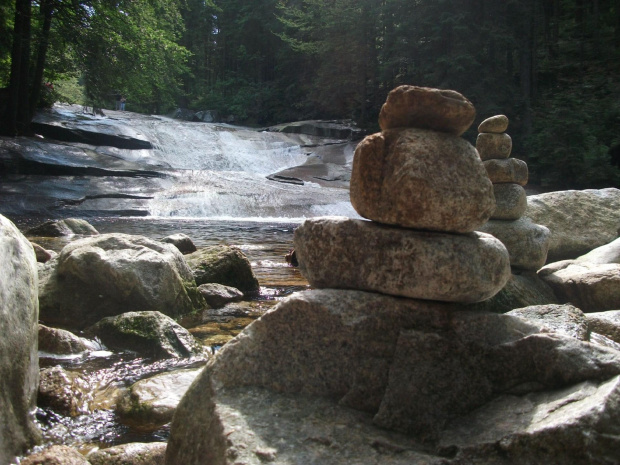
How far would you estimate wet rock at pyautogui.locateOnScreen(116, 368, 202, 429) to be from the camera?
13.3ft

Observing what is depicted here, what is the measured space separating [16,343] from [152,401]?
3.73 ft

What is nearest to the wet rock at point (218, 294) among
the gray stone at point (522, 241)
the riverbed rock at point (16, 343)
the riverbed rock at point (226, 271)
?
the riverbed rock at point (226, 271)

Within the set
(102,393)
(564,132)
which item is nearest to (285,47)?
(564,132)

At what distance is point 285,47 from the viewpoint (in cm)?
4397

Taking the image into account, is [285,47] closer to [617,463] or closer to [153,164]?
[153,164]

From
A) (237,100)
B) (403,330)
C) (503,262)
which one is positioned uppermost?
(237,100)

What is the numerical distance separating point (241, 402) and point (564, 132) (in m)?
21.1

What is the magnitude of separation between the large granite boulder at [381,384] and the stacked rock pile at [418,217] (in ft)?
0.51

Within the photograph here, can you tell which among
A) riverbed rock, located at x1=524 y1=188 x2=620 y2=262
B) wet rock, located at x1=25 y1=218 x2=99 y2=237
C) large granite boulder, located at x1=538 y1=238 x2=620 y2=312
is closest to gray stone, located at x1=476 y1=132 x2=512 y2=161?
large granite boulder, located at x1=538 y1=238 x2=620 y2=312

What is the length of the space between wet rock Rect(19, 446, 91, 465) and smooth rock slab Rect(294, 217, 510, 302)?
1.65m

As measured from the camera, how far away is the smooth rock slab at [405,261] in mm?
3004

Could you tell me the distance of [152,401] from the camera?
416cm

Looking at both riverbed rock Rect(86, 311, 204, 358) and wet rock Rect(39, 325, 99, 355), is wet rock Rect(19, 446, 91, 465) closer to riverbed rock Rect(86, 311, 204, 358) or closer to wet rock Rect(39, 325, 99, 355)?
riverbed rock Rect(86, 311, 204, 358)

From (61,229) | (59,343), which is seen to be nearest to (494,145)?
(59,343)
